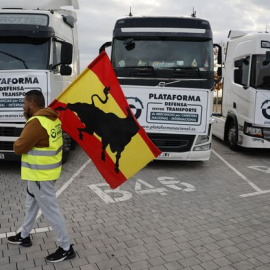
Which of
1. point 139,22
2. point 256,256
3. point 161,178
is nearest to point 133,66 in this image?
point 139,22

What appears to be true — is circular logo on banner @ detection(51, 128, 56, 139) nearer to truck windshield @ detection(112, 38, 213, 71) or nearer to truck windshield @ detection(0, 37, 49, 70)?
truck windshield @ detection(0, 37, 49, 70)

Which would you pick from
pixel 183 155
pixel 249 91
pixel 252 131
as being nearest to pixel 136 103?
pixel 183 155

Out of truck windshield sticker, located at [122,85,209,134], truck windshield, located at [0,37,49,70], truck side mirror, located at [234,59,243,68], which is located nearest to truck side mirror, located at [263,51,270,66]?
truck side mirror, located at [234,59,243,68]

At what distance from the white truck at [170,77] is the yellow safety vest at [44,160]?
447cm

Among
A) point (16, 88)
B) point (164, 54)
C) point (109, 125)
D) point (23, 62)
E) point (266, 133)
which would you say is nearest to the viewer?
point (109, 125)

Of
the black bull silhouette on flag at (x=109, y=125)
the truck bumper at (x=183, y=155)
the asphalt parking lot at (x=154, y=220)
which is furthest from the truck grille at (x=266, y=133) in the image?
the black bull silhouette on flag at (x=109, y=125)

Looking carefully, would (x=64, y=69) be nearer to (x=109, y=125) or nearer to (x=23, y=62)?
(x=23, y=62)

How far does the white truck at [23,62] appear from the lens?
24.4ft

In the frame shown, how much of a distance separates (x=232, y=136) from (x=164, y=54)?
162 inches

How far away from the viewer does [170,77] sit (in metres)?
8.31

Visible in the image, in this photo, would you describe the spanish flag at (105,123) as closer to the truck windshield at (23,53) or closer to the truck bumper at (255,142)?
the truck windshield at (23,53)

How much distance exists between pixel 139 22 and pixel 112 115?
4.86 meters

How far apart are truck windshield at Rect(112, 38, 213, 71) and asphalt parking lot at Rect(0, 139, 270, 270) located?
2506 millimetres

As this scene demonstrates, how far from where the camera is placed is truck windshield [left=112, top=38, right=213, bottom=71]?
8383 millimetres
